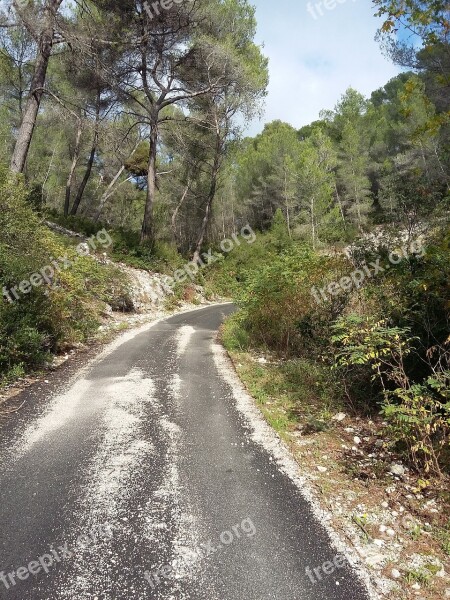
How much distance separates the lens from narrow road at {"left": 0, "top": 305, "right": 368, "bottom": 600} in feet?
7.86

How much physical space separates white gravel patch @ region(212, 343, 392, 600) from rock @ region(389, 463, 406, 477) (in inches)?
36.3

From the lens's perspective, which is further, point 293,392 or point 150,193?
point 150,193

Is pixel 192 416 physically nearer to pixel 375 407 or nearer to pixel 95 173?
pixel 375 407

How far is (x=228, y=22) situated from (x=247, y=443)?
24.7 metres

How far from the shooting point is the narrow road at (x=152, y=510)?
240cm

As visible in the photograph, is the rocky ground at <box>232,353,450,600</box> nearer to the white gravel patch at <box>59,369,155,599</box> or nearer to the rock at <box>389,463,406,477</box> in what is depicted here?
the rock at <box>389,463,406,477</box>

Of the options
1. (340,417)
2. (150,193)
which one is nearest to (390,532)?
(340,417)

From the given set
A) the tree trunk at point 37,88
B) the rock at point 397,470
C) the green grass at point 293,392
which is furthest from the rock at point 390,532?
the tree trunk at point 37,88

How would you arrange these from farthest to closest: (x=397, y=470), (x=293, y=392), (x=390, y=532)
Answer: (x=293, y=392)
(x=397, y=470)
(x=390, y=532)

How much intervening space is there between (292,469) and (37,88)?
525 inches

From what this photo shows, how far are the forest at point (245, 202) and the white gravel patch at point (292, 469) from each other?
94 cm

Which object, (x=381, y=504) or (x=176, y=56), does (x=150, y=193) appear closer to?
(x=176, y=56)

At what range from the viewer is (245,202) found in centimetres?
4422

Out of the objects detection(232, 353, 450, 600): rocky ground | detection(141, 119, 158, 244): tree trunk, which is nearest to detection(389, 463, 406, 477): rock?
detection(232, 353, 450, 600): rocky ground
